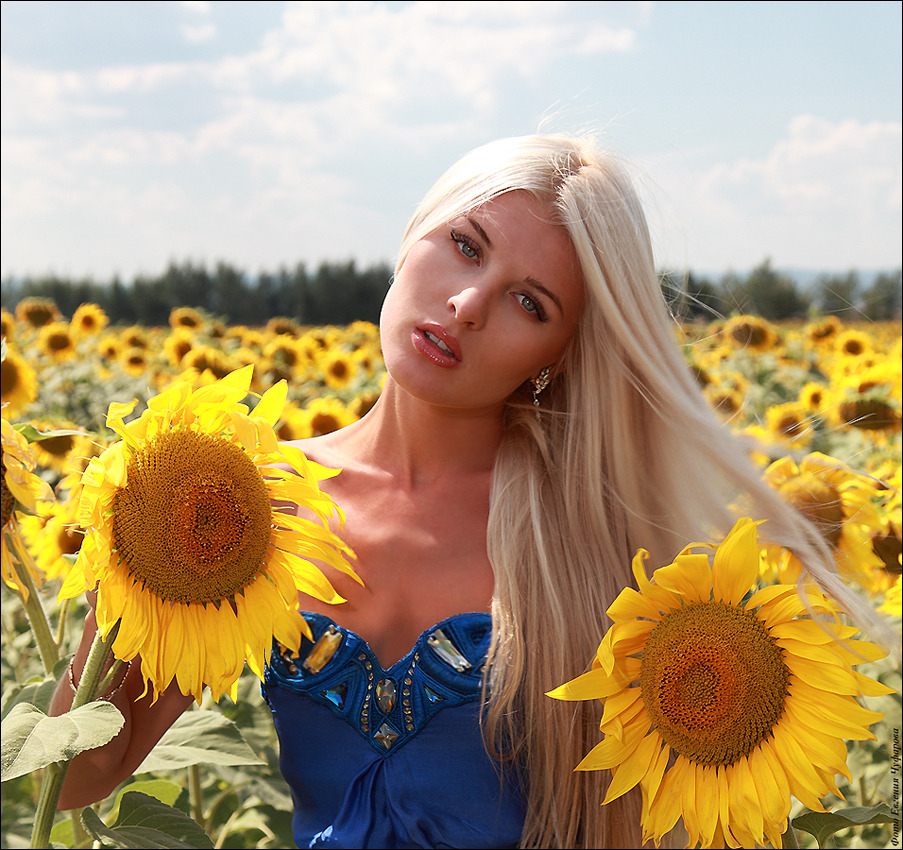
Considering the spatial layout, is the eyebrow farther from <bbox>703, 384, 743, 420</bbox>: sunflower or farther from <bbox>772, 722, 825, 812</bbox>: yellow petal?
<bbox>703, 384, 743, 420</bbox>: sunflower

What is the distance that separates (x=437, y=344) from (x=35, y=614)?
756 mm

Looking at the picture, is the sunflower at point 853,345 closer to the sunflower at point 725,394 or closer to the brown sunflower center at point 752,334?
the brown sunflower center at point 752,334

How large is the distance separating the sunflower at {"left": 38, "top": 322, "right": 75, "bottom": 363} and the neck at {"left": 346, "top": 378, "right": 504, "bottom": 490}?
4.34 metres

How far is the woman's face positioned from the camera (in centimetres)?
167

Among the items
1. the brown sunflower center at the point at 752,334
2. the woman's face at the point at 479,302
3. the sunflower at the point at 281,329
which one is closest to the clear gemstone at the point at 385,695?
the woman's face at the point at 479,302

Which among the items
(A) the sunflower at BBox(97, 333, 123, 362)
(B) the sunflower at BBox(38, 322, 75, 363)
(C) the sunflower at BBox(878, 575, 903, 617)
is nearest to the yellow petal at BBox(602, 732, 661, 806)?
(C) the sunflower at BBox(878, 575, 903, 617)

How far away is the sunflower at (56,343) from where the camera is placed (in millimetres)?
5754

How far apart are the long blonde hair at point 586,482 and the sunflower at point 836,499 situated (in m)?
0.26

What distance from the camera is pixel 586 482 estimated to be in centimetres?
188

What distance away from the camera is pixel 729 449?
1.79 metres

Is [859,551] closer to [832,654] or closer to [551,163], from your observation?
[551,163]

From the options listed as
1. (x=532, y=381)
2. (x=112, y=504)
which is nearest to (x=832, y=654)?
(x=112, y=504)

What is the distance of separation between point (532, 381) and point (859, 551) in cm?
97

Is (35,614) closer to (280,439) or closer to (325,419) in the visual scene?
(280,439)
